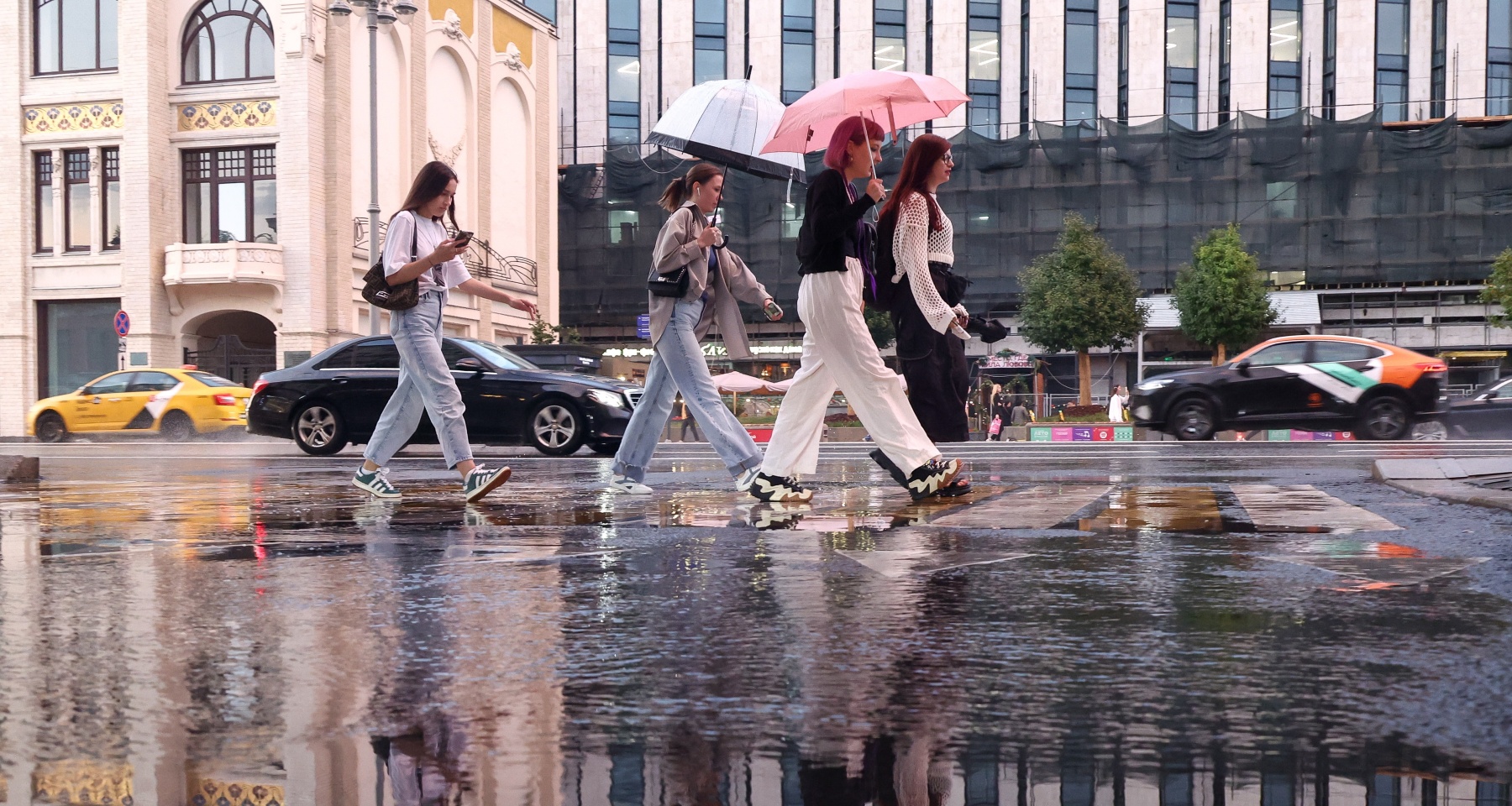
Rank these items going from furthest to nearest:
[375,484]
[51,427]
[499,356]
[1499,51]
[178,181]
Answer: [1499,51]
[178,181]
[51,427]
[499,356]
[375,484]

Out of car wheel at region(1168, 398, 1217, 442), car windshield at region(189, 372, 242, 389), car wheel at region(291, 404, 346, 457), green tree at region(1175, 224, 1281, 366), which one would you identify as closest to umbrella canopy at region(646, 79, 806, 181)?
car wheel at region(291, 404, 346, 457)

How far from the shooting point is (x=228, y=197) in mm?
35875

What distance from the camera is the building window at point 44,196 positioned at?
36.5 m

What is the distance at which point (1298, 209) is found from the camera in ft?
167

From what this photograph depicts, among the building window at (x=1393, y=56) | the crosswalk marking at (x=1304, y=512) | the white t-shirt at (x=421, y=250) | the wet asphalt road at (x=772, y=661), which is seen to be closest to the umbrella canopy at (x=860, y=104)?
the white t-shirt at (x=421, y=250)

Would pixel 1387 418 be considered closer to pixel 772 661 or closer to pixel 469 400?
pixel 469 400

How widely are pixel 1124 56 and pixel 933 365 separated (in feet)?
165

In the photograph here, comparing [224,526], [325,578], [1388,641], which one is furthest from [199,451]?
[1388,641]

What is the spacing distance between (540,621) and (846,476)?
6518 millimetres

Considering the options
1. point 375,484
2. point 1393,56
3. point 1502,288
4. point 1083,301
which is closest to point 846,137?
point 375,484

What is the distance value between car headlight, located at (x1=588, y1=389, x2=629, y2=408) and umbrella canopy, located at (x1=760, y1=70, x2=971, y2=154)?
22.8 ft

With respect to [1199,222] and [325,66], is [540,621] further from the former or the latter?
[1199,222]

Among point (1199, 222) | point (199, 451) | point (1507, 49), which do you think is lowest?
point (199, 451)

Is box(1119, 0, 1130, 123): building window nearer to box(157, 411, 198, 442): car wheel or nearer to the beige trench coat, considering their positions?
box(157, 411, 198, 442): car wheel
